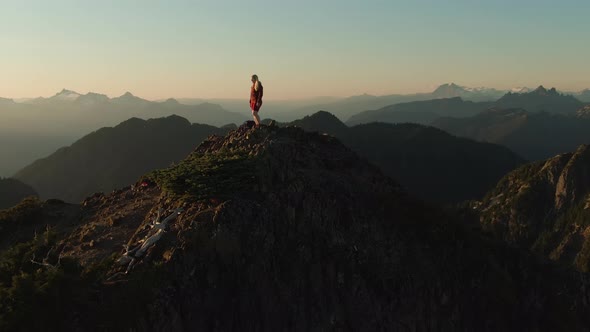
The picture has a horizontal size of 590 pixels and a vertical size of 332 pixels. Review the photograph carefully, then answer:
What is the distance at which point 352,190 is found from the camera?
29.4m

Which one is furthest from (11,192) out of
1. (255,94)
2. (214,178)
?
(214,178)

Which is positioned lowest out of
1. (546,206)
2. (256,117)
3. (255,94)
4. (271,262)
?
(546,206)

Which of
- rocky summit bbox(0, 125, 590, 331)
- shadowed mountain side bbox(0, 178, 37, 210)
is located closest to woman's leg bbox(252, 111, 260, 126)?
rocky summit bbox(0, 125, 590, 331)

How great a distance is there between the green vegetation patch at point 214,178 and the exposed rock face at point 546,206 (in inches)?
4621

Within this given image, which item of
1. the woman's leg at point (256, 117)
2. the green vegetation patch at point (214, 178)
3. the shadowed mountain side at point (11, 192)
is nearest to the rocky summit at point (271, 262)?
the green vegetation patch at point (214, 178)

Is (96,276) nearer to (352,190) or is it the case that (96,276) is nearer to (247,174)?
(247,174)

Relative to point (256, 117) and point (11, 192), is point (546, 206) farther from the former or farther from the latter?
point (11, 192)

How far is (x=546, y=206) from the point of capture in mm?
147500

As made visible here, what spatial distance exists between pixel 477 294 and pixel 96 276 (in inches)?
928

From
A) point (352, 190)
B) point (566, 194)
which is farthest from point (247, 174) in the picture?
point (566, 194)

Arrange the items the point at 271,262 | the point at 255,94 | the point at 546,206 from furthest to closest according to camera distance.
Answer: the point at 546,206 → the point at 255,94 → the point at 271,262

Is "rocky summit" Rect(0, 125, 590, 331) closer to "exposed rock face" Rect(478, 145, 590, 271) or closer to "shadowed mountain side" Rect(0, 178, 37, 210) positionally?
"exposed rock face" Rect(478, 145, 590, 271)

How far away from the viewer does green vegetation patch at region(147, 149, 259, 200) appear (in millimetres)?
25750

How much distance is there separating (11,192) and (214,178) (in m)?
171
